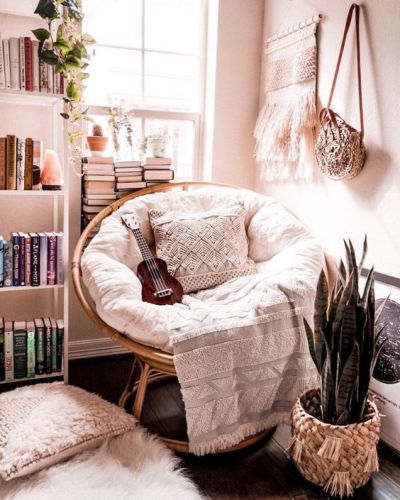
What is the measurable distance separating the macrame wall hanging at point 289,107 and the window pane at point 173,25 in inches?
18.3

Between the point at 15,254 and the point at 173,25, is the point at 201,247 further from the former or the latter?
the point at 173,25

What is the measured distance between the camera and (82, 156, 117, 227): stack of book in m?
2.50

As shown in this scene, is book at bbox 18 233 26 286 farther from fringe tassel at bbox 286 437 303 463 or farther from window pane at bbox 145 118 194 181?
fringe tassel at bbox 286 437 303 463

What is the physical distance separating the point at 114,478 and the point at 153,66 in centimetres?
223

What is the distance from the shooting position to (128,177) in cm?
256

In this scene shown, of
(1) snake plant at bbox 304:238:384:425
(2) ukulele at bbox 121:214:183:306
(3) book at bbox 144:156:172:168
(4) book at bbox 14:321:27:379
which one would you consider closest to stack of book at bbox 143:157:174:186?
(3) book at bbox 144:156:172:168

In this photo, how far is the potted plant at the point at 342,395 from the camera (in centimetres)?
159

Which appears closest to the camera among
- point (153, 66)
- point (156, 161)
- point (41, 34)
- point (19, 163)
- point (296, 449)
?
point (296, 449)

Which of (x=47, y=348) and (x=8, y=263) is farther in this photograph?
(x=47, y=348)

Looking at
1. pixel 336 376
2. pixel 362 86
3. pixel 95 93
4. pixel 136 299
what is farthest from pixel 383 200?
pixel 95 93

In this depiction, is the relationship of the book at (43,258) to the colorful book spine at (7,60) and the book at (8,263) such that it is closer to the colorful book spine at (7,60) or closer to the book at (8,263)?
the book at (8,263)

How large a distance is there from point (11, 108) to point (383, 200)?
5.99 feet

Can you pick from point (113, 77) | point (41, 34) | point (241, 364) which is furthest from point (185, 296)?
point (113, 77)

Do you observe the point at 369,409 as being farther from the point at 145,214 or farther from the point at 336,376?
the point at 145,214
